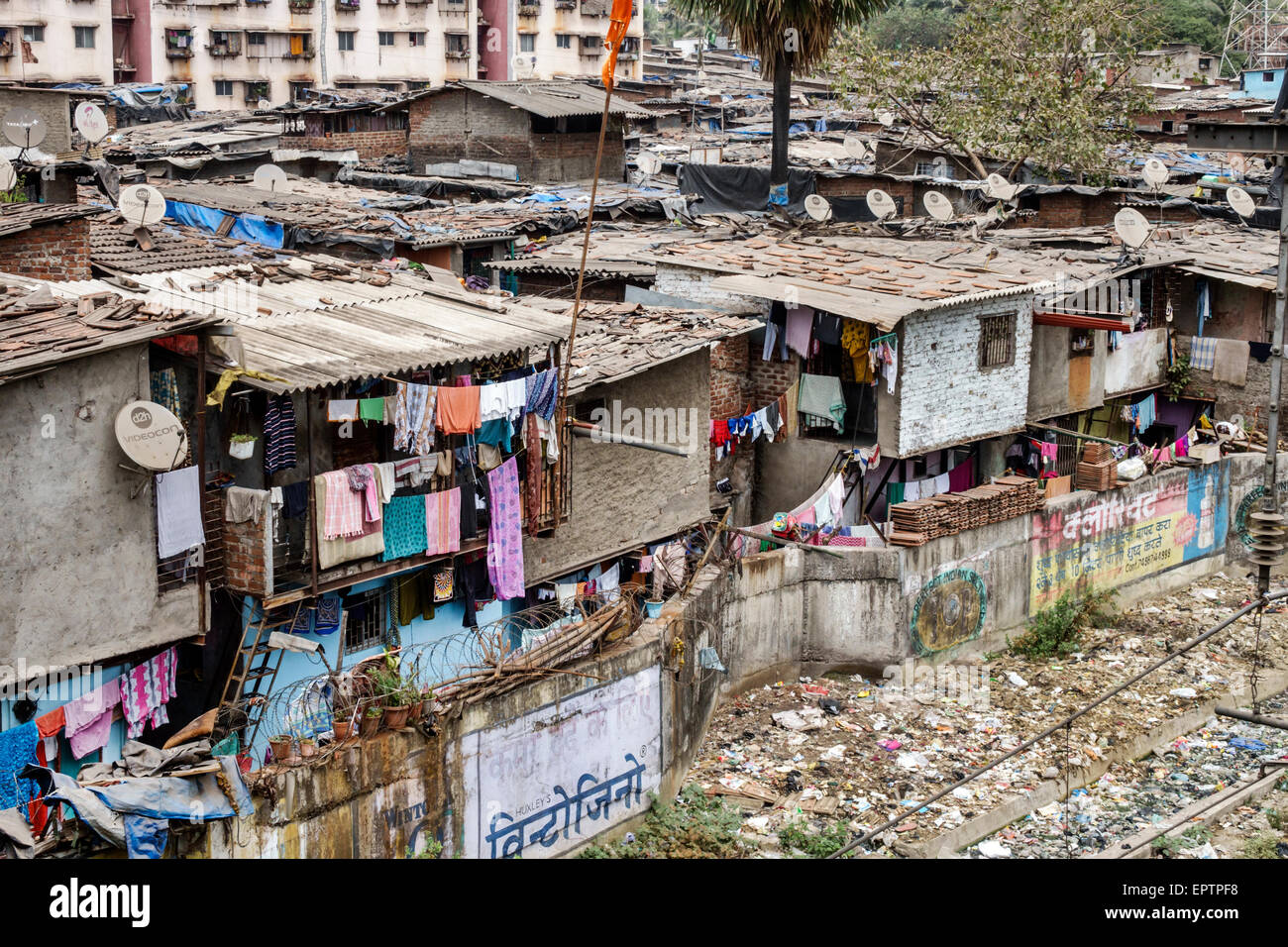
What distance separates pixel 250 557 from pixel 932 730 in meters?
8.73

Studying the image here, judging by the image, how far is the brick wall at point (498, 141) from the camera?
1282 inches

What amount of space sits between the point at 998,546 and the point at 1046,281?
4.16m

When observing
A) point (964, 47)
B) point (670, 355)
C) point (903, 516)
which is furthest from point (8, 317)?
point (964, 47)

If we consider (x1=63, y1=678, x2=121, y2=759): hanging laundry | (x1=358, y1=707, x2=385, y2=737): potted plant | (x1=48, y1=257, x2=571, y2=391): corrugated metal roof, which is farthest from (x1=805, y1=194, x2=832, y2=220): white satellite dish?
(x1=63, y1=678, x2=121, y2=759): hanging laundry

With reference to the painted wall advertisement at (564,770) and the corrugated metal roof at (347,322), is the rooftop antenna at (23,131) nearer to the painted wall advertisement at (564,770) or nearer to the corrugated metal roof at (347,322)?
the corrugated metal roof at (347,322)

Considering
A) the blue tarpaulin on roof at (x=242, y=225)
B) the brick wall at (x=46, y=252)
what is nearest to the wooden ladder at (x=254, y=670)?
the brick wall at (x=46, y=252)

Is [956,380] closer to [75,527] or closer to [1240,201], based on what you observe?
[1240,201]

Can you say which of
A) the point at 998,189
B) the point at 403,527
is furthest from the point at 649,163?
the point at 403,527

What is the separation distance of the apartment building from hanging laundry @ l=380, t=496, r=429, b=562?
39439mm

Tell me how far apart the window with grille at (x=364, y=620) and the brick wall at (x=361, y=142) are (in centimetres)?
2241

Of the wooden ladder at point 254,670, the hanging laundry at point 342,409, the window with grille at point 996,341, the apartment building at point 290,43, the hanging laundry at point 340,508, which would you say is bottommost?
the wooden ladder at point 254,670

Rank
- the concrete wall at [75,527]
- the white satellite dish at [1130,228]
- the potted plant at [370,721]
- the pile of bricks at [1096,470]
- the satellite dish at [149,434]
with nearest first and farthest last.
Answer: the concrete wall at [75,527] < the satellite dish at [149,434] < the potted plant at [370,721] < the pile of bricks at [1096,470] < the white satellite dish at [1130,228]

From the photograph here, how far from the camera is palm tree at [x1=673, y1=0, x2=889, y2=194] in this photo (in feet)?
84.0

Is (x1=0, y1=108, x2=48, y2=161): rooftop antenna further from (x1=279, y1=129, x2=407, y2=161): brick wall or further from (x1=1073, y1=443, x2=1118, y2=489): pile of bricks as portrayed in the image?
(x1=1073, y1=443, x2=1118, y2=489): pile of bricks
